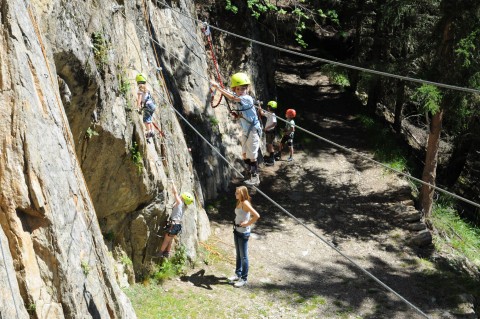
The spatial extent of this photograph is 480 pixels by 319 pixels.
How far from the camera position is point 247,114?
1081 cm

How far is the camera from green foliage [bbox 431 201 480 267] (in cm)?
1641

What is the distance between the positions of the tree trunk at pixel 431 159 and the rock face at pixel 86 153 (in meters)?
5.93

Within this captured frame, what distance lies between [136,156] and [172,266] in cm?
270

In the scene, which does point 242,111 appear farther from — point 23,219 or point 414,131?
point 414,131

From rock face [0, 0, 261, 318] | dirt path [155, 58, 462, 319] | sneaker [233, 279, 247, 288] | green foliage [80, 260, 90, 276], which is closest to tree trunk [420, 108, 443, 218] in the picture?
dirt path [155, 58, 462, 319]

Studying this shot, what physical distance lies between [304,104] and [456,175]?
6222 millimetres

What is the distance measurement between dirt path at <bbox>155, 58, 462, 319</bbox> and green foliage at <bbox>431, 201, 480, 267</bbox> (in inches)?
44.3

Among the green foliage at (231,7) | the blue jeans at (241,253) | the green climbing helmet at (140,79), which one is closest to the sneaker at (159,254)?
the blue jeans at (241,253)

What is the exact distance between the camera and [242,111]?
1078cm

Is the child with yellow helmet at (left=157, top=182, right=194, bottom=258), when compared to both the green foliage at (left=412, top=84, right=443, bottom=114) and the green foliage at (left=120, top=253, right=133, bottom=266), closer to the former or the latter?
the green foliage at (left=120, top=253, right=133, bottom=266)

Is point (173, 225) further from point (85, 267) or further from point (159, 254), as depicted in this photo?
point (85, 267)

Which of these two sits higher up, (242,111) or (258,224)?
(242,111)

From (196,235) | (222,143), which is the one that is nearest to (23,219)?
(196,235)

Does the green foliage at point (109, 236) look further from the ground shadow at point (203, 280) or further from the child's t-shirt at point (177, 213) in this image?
the ground shadow at point (203, 280)
